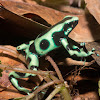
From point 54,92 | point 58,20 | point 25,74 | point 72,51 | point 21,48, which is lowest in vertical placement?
point 54,92

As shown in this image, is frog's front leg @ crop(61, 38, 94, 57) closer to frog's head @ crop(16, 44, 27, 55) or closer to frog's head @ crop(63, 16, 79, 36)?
frog's head @ crop(63, 16, 79, 36)

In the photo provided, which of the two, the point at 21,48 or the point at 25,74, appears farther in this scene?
the point at 21,48

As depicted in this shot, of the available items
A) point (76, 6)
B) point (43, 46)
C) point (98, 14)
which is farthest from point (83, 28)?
point (76, 6)

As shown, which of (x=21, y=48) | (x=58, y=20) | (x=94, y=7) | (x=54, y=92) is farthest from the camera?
(x=21, y=48)

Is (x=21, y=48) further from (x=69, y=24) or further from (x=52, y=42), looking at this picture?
(x=69, y=24)

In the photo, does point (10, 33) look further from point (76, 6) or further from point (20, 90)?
point (76, 6)

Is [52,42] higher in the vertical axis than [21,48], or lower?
lower

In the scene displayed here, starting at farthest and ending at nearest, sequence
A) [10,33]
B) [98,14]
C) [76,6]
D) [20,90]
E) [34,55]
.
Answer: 1. [76,6]
2. [10,33]
3. [34,55]
4. [20,90]
5. [98,14]

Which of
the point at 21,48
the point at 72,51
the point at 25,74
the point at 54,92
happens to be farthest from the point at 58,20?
the point at 54,92

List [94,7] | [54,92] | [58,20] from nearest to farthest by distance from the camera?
[54,92] → [94,7] → [58,20]

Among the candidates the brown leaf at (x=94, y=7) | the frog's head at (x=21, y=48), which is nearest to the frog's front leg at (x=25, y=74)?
the frog's head at (x=21, y=48)

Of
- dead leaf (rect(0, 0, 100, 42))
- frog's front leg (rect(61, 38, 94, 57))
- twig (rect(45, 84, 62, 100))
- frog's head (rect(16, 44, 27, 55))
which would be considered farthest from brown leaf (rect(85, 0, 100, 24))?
frog's head (rect(16, 44, 27, 55))
